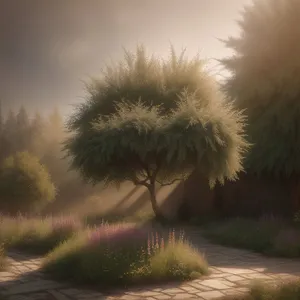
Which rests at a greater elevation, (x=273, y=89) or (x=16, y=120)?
(x=16, y=120)

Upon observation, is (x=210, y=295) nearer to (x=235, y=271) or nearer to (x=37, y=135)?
(x=235, y=271)

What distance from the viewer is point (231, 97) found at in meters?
20.7

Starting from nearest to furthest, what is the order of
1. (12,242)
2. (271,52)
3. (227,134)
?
(12,242), (227,134), (271,52)

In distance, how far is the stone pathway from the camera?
290 inches

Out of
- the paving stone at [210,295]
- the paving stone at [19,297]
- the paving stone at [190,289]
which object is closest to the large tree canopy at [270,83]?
the paving stone at [190,289]

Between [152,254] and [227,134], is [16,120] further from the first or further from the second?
[152,254]

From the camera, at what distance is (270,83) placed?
19.2m

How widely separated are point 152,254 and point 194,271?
88 cm

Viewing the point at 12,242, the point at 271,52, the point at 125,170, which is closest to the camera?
the point at 12,242

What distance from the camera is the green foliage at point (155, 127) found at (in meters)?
14.9

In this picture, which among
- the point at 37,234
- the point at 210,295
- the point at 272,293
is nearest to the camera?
the point at 272,293

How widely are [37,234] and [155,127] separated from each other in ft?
16.6

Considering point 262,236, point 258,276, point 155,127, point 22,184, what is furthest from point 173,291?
point 22,184

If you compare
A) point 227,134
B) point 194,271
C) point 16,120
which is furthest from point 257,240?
point 16,120
